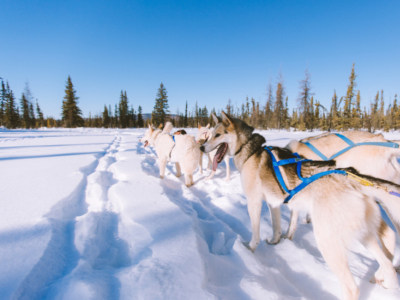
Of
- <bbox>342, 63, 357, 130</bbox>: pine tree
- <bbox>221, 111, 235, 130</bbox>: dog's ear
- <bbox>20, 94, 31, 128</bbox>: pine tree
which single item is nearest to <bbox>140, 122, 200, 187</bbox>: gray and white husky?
<bbox>221, 111, 235, 130</bbox>: dog's ear

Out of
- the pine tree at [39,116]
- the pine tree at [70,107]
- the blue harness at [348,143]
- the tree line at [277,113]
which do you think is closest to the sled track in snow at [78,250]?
the blue harness at [348,143]

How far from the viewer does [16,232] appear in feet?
6.12

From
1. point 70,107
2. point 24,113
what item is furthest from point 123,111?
point 24,113

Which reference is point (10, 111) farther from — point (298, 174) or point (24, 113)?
point (298, 174)

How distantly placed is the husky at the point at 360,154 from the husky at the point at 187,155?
243 centimetres

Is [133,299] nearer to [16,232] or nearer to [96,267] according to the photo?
[96,267]

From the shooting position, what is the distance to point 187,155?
471 cm

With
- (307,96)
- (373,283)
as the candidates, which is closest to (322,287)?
(373,283)

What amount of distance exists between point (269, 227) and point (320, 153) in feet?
5.29

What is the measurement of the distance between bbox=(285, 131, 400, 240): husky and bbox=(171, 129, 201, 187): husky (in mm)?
2432

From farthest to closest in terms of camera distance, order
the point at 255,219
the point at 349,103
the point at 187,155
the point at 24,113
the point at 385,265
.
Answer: the point at 24,113
the point at 349,103
the point at 187,155
the point at 255,219
the point at 385,265

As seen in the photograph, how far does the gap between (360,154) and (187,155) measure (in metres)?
3.55

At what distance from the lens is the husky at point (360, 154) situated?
239 cm

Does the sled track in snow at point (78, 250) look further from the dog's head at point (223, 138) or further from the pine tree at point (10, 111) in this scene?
the pine tree at point (10, 111)
